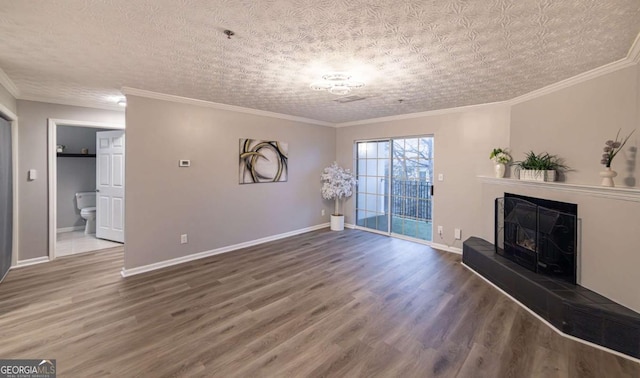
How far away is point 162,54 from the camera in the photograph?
2422mm

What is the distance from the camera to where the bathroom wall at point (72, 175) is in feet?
18.9

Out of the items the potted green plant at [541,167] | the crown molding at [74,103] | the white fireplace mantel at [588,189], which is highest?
the crown molding at [74,103]

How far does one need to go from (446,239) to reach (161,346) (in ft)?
14.2

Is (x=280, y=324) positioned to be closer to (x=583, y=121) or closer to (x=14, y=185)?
(x=583, y=121)

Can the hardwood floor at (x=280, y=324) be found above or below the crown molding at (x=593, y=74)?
below

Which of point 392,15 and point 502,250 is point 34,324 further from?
point 502,250

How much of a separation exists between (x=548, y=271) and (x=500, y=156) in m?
1.67

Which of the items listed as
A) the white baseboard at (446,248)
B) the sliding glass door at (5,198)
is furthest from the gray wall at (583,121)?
the sliding glass door at (5,198)

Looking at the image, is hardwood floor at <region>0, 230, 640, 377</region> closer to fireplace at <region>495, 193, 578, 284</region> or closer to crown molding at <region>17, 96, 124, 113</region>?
fireplace at <region>495, 193, 578, 284</region>

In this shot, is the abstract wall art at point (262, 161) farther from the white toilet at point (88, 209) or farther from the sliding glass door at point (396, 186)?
the white toilet at point (88, 209)

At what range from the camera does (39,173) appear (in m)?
3.97

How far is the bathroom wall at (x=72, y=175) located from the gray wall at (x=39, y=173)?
7.26ft

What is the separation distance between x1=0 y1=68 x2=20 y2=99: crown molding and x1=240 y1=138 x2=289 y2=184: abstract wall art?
8.91ft

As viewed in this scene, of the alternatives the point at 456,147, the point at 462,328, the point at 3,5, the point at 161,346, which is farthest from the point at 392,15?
the point at 456,147
